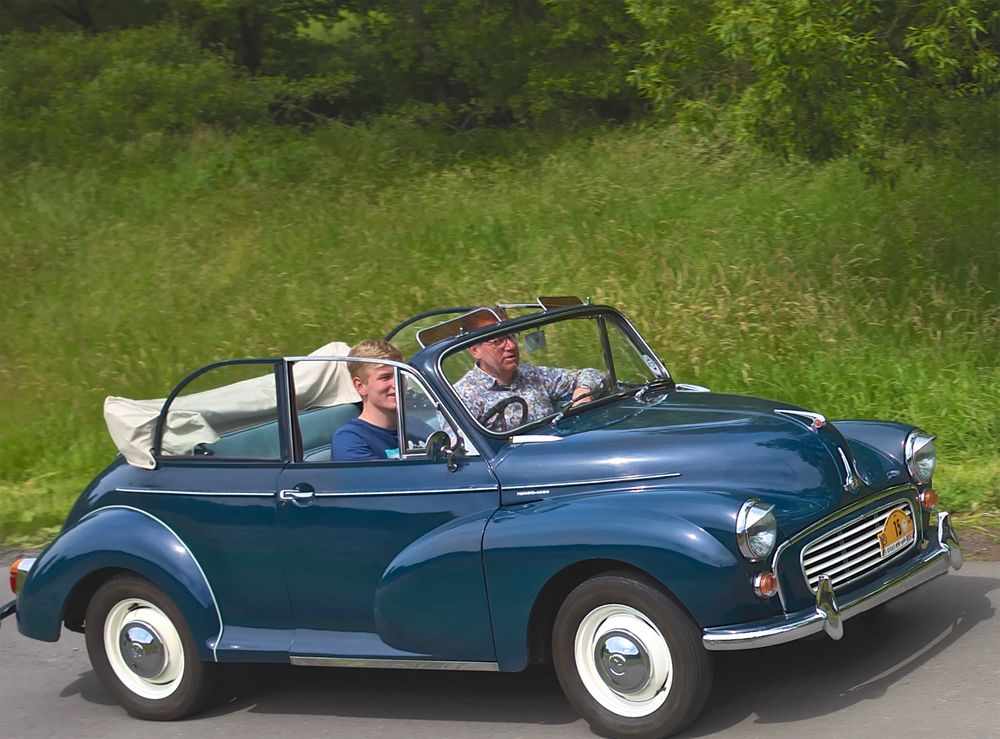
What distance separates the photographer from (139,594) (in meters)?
5.84

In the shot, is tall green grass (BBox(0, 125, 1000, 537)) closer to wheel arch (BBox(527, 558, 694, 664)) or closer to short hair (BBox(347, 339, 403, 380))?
wheel arch (BBox(527, 558, 694, 664))

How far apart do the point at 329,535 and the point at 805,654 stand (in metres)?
2.03

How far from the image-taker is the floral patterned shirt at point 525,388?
18.2 ft

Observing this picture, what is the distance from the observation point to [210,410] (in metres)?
6.13

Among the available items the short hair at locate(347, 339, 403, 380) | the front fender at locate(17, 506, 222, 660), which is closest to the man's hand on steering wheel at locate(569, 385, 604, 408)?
the short hair at locate(347, 339, 403, 380)

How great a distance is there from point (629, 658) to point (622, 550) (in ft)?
1.32

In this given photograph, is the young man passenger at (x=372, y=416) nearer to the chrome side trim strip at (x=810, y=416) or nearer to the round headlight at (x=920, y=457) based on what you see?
the chrome side trim strip at (x=810, y=416)

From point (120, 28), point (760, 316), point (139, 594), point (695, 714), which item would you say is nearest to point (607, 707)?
point (695, 714)

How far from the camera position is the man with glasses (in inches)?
219

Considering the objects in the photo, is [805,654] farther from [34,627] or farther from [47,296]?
[47,296]

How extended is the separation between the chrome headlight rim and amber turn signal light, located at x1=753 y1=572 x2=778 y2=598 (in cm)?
125

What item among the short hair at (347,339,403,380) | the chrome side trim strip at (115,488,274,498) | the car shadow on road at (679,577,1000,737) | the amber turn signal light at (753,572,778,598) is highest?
the short hair at (347,339,403,380)

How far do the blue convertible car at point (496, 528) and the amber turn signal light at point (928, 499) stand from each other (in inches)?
0.5

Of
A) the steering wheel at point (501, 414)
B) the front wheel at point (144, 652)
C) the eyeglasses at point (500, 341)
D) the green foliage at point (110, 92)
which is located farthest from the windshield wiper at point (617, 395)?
the green foliage at point (110, 92)
